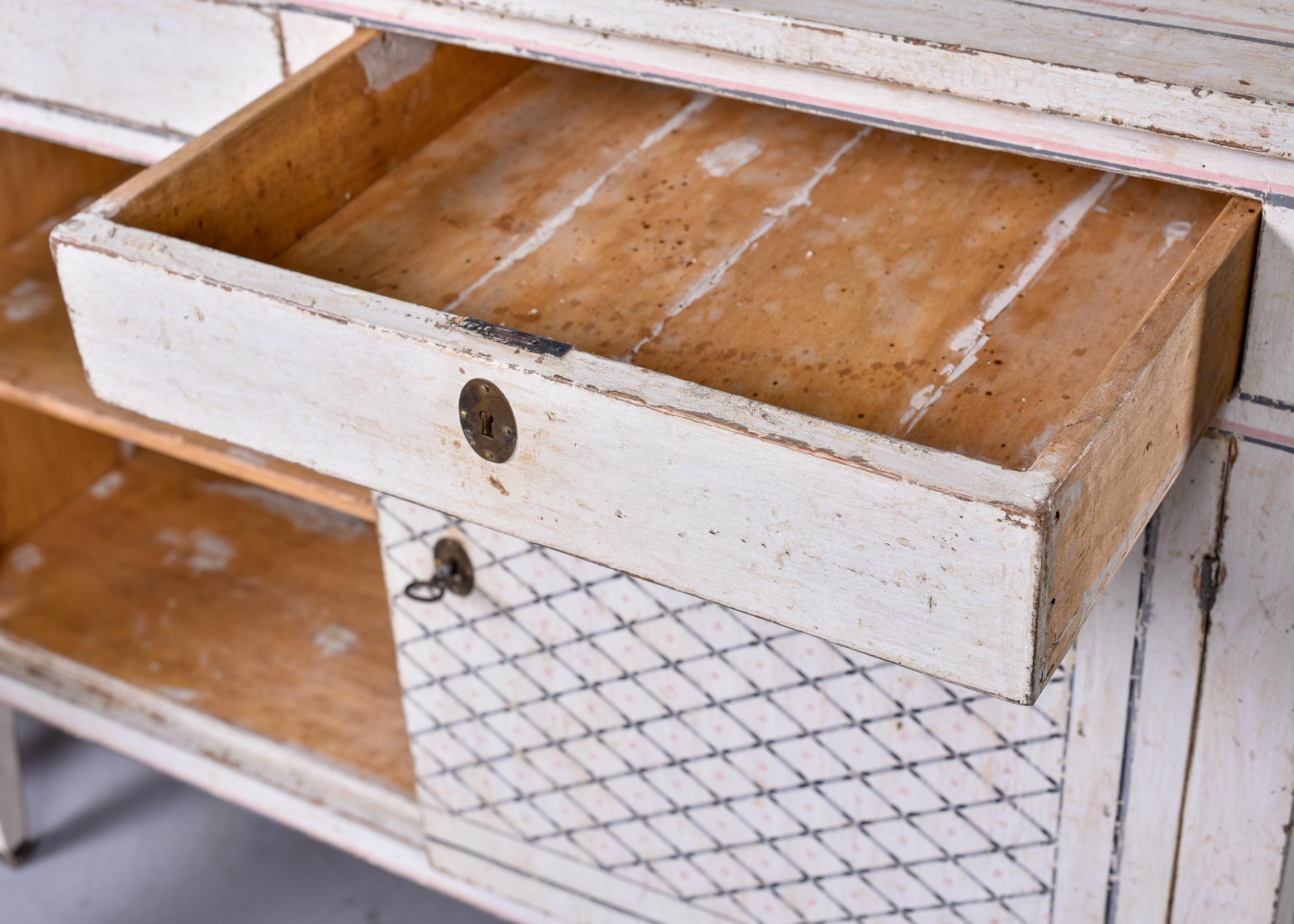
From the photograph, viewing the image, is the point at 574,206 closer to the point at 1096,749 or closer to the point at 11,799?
the point at 1096,749

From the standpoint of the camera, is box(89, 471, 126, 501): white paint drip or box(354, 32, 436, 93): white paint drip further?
box(89, 471, 126, 501): white paint drip

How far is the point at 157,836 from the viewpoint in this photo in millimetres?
1518

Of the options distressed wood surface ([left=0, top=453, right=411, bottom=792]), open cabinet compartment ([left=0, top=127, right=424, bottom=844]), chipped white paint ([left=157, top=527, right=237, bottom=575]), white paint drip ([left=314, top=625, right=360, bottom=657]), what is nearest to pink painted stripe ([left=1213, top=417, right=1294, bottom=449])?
open cabinet compartment ([left=0, top=127, right=424, bottom=844])

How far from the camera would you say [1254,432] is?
740 millimetres

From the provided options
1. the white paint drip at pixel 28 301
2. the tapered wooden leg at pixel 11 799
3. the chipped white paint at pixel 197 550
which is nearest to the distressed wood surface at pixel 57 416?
the white paint drip at pixel 28 301

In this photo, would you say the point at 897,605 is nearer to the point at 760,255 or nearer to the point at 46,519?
the point at 760,255

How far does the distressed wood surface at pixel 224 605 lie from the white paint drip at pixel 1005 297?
2.29 ft

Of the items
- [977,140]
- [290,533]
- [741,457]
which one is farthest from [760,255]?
[290,533]

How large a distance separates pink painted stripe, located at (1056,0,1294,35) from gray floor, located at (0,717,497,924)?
1057 millimetres

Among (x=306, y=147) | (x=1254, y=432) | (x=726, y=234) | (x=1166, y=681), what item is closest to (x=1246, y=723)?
(x=1166, y=681)

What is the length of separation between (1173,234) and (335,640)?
2.90 ft

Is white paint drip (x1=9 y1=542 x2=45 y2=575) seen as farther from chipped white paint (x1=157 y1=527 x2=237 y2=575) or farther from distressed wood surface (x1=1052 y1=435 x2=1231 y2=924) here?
distressed wood surface (x1=1052 y1=435 x2=1231 y2=924)

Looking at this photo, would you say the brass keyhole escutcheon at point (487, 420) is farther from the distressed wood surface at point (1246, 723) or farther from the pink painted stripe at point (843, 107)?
the distressed wood surface at point (1246, 723)

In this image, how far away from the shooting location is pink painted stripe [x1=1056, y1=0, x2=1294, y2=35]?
701mm
